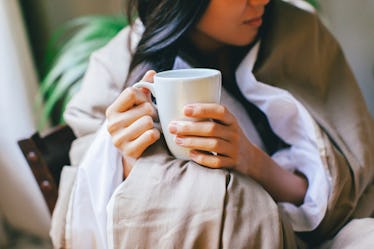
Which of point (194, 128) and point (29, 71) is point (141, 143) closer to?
point (194, 128)

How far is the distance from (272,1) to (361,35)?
0.61 meters

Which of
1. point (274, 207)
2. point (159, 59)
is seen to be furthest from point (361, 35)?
point (274, 207)

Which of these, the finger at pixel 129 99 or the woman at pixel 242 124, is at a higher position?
the finger at pixel 129 99

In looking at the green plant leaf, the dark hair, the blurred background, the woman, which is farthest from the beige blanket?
the blurred background

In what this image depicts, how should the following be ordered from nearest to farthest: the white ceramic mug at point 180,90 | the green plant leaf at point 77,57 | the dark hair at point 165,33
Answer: the white ceramic mug at point 180,90
the dark hair at point 165,33
the green plant leaf at point 77,57

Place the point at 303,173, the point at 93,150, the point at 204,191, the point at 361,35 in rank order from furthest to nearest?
the point at 361,35
the point at 303,173
the point at 93,150
the point at 204,191

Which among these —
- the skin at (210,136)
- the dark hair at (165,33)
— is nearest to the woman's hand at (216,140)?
the skin at (210,136)

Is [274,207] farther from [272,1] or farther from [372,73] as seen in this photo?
[372,73]

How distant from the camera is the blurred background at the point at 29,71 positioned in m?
1.00

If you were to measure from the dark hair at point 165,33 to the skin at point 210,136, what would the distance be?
34 millimetres

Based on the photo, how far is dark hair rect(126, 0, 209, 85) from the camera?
59 centimetres

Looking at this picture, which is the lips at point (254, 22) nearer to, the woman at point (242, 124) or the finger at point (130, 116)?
the woman at point (242, 124)

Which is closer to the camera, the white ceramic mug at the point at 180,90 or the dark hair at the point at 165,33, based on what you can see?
the white ceramic mug at the point at 180,90

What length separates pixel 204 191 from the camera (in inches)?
16.3
